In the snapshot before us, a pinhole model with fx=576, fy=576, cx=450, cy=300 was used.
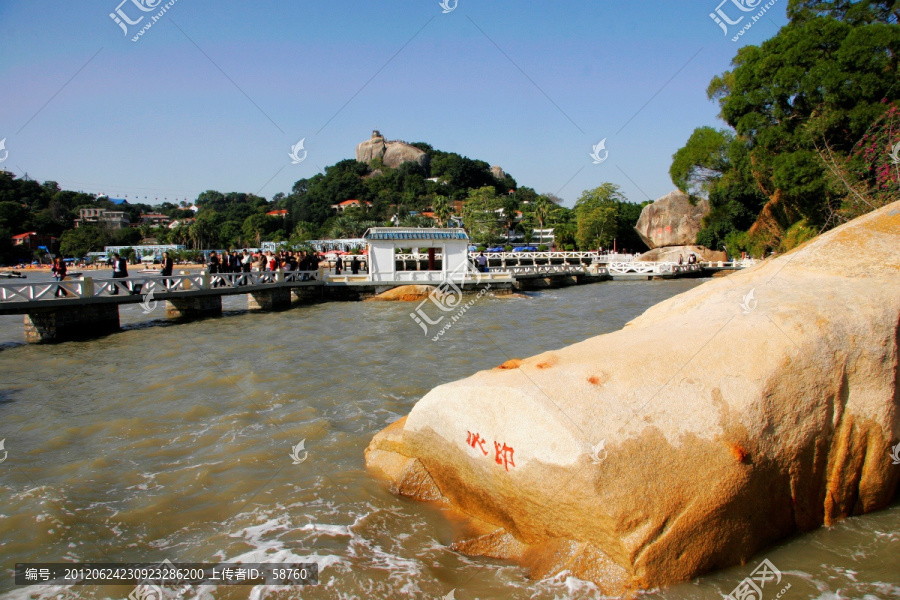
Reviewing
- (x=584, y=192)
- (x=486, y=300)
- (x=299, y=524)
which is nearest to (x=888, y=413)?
(x=299, y=524)

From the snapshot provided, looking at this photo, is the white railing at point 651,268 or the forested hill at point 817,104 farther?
the white railing at point 651,268

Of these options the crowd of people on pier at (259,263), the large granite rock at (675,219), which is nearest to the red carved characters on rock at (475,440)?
the crowd of people on pier at (259,263)

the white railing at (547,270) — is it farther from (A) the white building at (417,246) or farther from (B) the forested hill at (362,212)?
(B) the forested hill at (362,212)

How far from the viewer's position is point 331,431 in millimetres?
8656

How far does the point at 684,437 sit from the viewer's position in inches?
179

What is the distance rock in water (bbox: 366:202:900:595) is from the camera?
4.43 meters

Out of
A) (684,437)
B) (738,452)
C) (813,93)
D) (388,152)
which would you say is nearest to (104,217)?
(388,152)

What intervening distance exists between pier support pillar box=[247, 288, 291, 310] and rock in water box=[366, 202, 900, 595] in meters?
21.6

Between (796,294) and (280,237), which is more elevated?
(280,237)

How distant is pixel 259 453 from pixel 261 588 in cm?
322

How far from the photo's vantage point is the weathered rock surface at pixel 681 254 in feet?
171

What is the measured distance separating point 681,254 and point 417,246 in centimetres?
3189

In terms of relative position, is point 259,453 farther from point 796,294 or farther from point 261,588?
point 796,294

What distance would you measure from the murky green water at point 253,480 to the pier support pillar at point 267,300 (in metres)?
9.98
